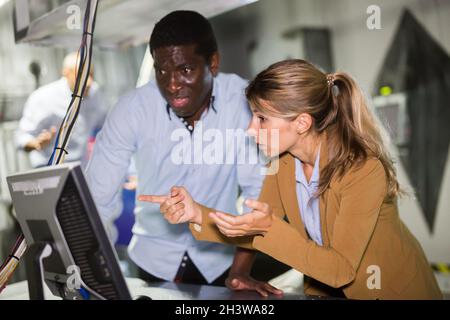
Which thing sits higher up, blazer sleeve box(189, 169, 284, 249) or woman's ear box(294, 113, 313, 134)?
woman's ear box(294, 113, 313, 134)

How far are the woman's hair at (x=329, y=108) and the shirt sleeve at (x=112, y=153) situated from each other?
451 mm

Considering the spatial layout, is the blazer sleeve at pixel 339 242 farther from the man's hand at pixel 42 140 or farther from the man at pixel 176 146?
the man's hand at pixel 42 140

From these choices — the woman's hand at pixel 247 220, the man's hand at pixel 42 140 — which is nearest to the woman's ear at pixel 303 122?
the woman's hand at pixel 247 220

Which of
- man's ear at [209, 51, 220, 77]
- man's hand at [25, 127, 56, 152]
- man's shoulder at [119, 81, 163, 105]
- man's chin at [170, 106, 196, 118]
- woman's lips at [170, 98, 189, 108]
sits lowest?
man's hand at [25, 127, 56, 152]

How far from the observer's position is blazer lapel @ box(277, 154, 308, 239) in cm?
118

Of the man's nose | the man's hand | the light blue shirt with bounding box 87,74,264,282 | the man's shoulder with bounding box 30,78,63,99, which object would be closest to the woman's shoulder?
the light blue shirt with bounding box 87,74,264,282

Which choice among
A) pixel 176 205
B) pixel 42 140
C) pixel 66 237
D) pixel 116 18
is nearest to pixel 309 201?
pixel 176 205

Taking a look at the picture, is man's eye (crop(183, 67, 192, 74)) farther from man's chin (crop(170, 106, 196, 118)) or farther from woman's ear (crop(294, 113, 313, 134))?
woman's ear (crop(294, 113, 313, 134))

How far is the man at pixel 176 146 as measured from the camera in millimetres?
1349

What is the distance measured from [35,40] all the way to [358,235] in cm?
133

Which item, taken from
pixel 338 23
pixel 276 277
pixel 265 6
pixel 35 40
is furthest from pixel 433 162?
pixel 35 40

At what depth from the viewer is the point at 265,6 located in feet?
9.45

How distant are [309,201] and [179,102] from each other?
0.49m

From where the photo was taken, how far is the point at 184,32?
1336 millimetres
